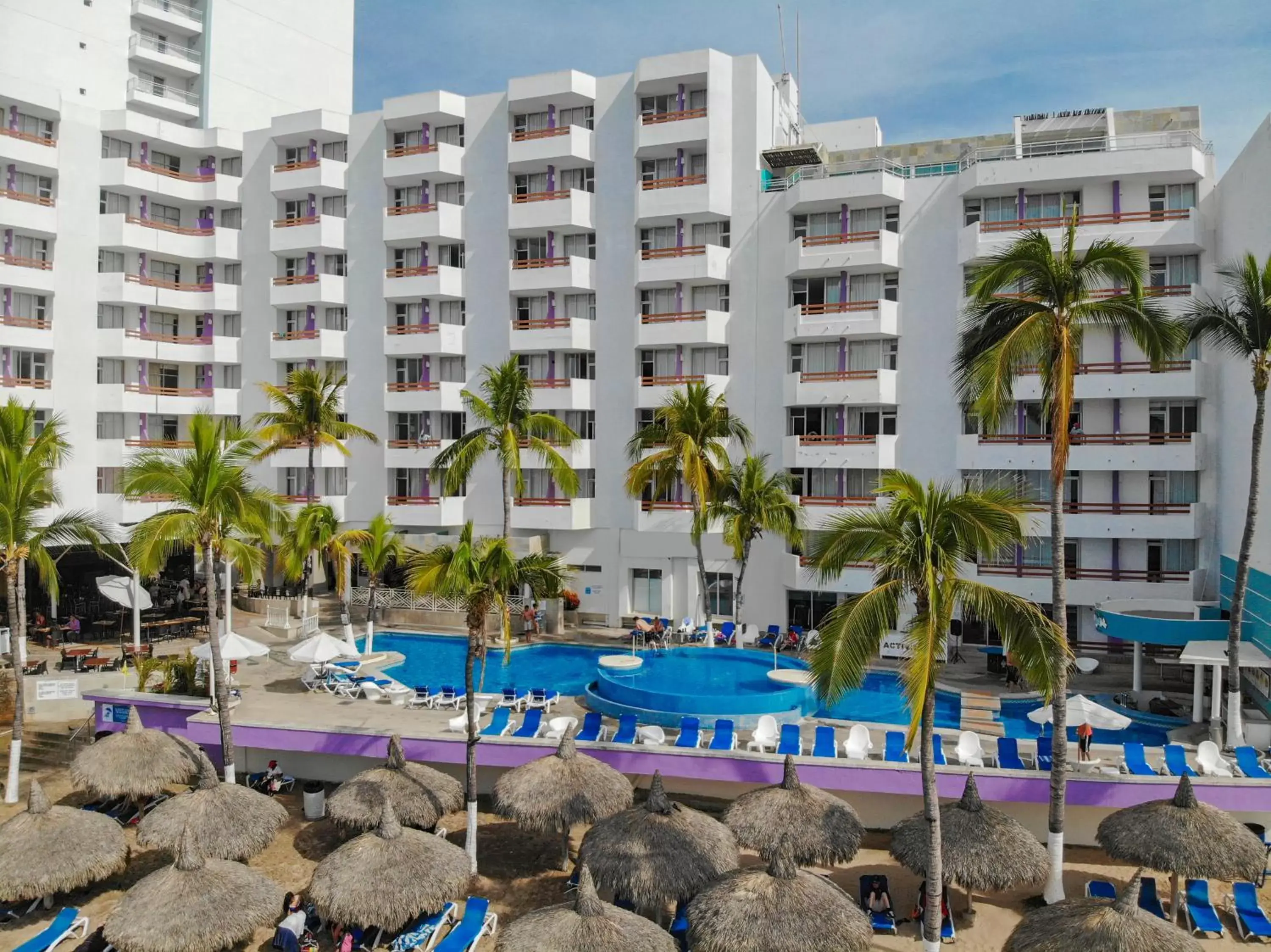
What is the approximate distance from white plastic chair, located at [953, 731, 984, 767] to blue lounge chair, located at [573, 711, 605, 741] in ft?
26.1

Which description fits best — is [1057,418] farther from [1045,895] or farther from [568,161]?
[568,161]

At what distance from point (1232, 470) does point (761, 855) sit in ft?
75.2

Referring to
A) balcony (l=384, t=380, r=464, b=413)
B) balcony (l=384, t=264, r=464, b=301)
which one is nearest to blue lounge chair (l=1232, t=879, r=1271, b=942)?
balcony (l=384, t=380, r=464, b=413)

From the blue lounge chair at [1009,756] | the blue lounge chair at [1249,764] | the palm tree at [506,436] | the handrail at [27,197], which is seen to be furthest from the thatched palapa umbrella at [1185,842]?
the handrail at [27,197]

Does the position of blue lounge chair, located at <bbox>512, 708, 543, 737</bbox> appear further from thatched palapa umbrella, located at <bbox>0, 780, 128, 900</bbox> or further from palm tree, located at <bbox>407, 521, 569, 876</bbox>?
thatched palapa umbrella, located at <bbox>0, 780, 128, 900</bbox>

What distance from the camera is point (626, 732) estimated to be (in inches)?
876

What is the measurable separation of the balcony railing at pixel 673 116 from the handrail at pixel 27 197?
25.6 m

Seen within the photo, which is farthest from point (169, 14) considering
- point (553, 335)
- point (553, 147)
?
point (553, 335)

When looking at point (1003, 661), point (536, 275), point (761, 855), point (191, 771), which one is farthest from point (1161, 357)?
point (536, 275)

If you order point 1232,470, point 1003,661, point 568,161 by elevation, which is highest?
point 568,161

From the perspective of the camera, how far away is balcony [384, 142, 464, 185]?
41906 millimetres

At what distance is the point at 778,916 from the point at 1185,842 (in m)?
7.82

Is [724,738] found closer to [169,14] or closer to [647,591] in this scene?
[647,591]

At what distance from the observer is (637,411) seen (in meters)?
40.0
